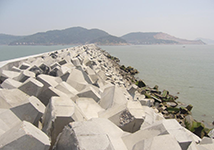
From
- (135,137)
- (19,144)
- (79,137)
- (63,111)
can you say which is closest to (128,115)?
(135,137)

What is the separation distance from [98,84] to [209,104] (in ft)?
18.9

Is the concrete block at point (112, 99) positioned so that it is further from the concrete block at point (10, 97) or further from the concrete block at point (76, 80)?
the concrete block at point (10, 97)

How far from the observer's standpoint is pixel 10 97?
2.35 meters

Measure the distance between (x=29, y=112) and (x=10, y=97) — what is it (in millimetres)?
546

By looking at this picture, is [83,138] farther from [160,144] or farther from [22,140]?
[160,144]

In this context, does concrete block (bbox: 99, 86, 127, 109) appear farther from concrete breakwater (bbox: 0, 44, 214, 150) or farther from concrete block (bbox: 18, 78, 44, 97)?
concrete block (bbox: 18, 78, 44, 97)

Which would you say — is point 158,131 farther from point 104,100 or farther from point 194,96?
point 194,96

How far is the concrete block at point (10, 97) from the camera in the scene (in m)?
2.20

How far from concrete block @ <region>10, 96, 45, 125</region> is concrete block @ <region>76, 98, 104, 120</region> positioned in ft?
2.73

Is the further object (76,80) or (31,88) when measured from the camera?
(76,80)

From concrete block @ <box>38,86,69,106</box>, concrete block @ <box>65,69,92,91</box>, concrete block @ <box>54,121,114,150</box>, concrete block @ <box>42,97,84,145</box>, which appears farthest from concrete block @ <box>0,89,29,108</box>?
concrete block @ <box>65,69,92,91</box>

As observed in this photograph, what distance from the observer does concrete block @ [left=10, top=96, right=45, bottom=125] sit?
6.60 ft

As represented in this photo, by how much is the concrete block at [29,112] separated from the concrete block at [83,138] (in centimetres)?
76

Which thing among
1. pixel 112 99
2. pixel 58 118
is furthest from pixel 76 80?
pixel 58 118
